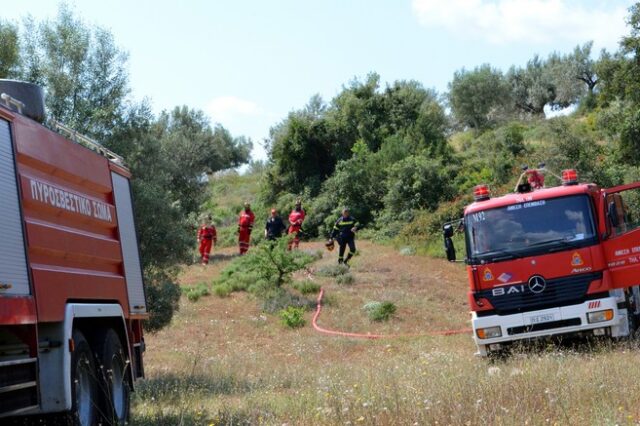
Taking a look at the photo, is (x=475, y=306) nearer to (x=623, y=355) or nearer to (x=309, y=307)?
(x=623, y=355)

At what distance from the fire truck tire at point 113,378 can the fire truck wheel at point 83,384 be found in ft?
0.39

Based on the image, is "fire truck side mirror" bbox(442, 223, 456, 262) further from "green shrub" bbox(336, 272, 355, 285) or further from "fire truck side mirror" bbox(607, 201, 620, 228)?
"green shrub" bbox(336, 272, 355, 285)

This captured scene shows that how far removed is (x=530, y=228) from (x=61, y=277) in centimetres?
790

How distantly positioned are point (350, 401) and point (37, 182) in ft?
11.1

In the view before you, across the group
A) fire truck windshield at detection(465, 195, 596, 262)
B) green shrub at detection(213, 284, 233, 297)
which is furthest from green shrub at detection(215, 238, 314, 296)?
fire truck windshield at detection(465, 195, 596, 262)

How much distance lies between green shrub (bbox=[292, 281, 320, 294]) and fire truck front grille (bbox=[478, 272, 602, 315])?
10.0 m

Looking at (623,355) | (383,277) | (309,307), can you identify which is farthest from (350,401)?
(383,277)

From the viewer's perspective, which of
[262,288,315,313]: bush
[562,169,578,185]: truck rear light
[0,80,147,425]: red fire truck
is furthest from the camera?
[262,288,315,313]: bush

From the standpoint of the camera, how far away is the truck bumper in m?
13.0

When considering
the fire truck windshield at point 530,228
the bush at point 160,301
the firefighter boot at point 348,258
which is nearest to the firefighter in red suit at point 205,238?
the firefighter boot at point 348,258

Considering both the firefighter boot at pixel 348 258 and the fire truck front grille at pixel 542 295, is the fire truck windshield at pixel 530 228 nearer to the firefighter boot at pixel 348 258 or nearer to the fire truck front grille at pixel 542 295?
the fire truck front grille at pixel 542 295

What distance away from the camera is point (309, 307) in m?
22.0

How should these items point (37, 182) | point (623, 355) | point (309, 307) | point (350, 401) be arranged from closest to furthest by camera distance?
point (37, 182) → point (350, 401) → point (623, 355) → point (309, 307)

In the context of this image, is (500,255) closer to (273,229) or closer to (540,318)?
(540,318)
